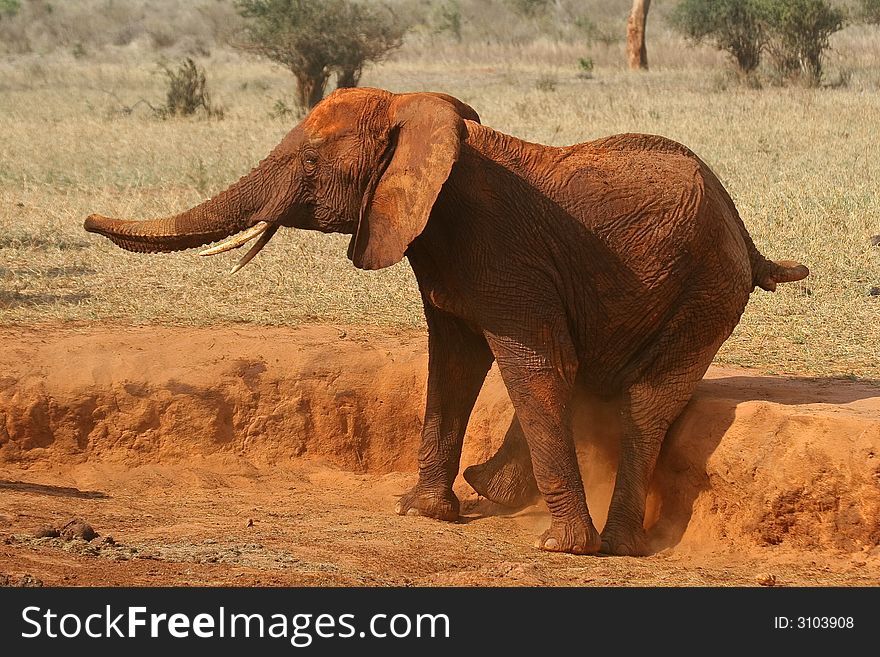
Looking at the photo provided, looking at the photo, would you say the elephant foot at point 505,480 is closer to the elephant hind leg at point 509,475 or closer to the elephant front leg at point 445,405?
the elephant hind leg at point 509,475

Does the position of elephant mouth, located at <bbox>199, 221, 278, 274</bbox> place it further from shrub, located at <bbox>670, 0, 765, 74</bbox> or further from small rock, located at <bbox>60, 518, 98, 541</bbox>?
shrub, located at <bbox>670, 0, 765, 74</bbox>

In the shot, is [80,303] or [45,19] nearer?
[80,303]

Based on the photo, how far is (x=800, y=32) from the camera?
72.7 feet

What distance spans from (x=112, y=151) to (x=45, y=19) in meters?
28.5

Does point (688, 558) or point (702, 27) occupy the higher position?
point (702, 27)

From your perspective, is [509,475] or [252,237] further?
[509,475]

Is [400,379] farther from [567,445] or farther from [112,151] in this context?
[112,151]

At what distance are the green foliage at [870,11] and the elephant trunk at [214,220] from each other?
99.7 feet

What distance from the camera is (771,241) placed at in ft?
34.9

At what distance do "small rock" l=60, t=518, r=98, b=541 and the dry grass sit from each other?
3234 mm

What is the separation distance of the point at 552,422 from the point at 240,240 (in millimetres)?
1511

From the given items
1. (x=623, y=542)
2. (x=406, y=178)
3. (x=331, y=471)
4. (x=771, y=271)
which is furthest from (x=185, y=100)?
(x=406, y=178)

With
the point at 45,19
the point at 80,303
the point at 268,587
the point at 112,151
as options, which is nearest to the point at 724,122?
the point at 112,151

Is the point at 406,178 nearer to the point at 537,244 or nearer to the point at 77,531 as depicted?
the point at 537,244
